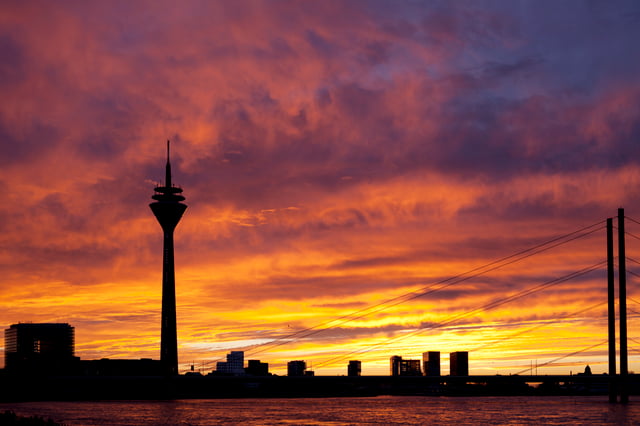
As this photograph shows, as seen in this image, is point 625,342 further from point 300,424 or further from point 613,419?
point 300,424

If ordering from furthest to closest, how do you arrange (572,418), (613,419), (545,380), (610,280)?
(545,380)
(610,280)
(572,418)
(613,419)

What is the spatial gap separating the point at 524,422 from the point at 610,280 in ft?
75.9

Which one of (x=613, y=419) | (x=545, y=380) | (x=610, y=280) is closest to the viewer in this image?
(x=613, y=419)

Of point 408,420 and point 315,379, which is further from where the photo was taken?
point 315,379

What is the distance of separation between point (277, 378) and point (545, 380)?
36.2 meters

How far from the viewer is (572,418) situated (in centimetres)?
9425

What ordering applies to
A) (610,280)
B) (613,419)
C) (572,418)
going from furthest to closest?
(610,280), (572,418), (613,419)

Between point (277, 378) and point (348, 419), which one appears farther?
point (277, 378)

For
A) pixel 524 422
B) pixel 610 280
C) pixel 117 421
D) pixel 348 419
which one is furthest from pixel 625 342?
pixel 117 421

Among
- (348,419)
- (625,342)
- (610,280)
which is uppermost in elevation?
(610,280)

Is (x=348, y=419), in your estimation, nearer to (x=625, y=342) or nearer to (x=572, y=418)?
(x=572, y=418)

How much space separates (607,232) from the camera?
Result: 356 feet

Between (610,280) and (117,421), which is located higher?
(610,280)

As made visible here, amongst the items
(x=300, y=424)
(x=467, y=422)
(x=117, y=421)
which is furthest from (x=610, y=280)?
(x=117, y=421)
